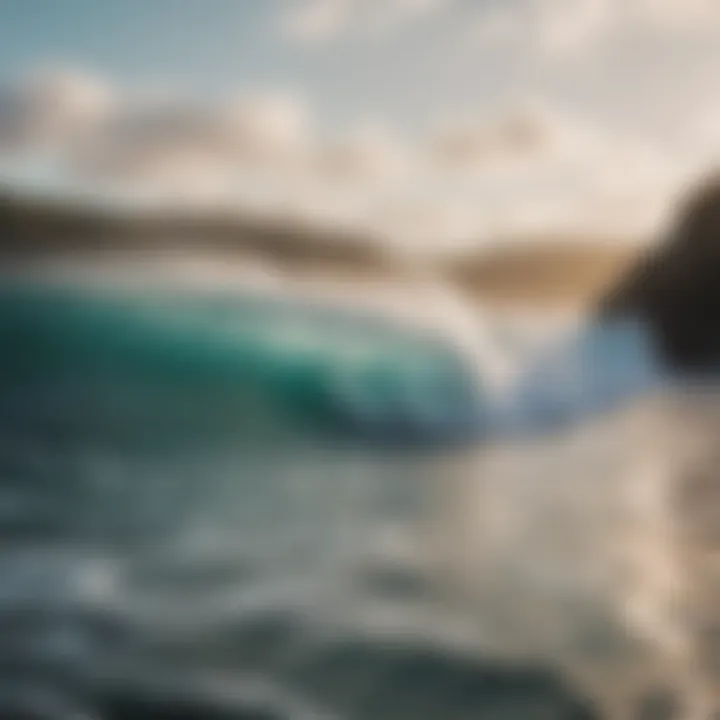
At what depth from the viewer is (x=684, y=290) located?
109 centimetres

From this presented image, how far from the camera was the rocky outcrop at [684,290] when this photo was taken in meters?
1.08

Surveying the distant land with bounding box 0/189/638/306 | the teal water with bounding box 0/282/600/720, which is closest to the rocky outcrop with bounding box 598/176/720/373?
the distant land with bounding box 0/189/638/306

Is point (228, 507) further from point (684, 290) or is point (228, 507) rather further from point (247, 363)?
point (684, 290)

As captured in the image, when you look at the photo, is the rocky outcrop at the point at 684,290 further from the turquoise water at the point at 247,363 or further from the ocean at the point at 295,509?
the turquoise water at the point at 247,363

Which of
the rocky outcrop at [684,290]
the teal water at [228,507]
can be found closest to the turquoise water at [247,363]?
the teal water at [228,507]

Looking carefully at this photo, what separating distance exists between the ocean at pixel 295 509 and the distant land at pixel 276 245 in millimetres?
37

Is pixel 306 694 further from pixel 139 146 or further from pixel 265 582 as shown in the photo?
pixel 139 146

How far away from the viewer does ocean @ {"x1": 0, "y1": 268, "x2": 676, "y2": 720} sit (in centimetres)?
100

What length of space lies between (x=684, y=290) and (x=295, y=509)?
42cm

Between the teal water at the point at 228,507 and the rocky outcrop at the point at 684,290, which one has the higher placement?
the rocky outcrop at the point at 684,290

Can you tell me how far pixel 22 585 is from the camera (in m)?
1.05

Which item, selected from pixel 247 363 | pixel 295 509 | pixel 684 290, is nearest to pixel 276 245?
pixel 247 363

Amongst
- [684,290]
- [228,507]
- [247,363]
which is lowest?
[228,507]

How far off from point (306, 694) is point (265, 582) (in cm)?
11
